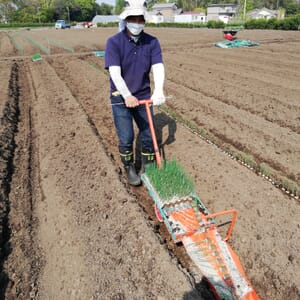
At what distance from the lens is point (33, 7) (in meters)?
76.7

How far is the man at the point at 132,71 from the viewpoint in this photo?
9.04 feet

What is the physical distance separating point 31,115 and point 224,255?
5038 millimetres

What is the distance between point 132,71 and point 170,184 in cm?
126

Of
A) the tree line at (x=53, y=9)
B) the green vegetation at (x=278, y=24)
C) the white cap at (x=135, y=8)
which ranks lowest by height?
the green vegetation at (x=278, y=24)

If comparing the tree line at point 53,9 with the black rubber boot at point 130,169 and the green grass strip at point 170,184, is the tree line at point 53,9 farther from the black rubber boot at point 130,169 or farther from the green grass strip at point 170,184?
the green grass strip at point 170,184

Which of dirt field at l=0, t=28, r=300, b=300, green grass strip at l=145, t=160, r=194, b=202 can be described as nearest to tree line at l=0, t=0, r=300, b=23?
dirt field at l=0, t=28, r=300, b=300

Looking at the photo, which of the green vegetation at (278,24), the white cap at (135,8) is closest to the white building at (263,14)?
the green vegetation at (278,24)

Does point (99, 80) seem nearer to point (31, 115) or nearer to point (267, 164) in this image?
point (31, 115)

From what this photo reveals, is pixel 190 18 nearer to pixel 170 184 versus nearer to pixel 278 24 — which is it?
pixel 278 24

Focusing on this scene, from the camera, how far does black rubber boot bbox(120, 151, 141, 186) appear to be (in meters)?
3.52

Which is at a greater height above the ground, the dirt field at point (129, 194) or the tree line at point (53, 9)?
the tree line at point (53, 9)

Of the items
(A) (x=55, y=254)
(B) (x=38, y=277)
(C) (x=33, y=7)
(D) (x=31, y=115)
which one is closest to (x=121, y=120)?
(A) (x=55, y=254)

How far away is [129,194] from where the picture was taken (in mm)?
3311

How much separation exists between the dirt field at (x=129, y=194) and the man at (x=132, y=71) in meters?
0.65
